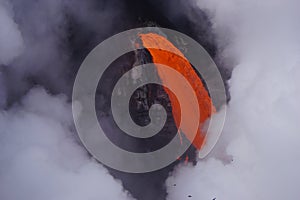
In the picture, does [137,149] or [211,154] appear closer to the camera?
[211,154]

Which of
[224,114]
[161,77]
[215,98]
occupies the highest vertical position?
[161,77]

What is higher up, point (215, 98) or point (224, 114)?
point (215, 98)

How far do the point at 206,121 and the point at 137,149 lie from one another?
1954mm

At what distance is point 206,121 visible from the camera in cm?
928

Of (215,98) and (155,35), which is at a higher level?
(155,35)

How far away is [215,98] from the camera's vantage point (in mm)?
9141

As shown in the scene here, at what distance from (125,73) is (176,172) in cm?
276

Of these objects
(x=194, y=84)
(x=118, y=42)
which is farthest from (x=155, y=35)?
(x=194, y=84)

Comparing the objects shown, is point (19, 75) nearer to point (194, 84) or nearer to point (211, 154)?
point (194, 84)

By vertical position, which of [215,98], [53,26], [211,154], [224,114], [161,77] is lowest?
[211,154]

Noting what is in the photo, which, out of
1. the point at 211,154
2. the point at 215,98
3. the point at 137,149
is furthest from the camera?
the point at 137,149

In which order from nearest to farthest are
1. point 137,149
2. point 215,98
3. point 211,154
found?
point 211,154 → point 215,98 → point 137,149

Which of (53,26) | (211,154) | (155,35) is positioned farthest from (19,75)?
(211,154)

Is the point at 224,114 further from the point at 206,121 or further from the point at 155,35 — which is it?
the point at 155,35
